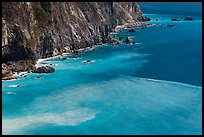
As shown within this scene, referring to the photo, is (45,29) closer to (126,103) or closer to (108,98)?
(108,98)

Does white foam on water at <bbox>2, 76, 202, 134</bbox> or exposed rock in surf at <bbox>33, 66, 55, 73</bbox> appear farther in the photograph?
exposed rock in surf at <bbox>33, 66, 55, 73</bbox>

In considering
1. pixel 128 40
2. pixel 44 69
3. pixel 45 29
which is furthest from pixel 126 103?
pixel 128 40

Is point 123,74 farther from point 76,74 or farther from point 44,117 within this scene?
point 44,117

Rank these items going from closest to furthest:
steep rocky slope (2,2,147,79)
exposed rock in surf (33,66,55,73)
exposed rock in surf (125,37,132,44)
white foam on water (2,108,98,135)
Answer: white foam on water (2,108,98,135), exposed rock in surf (33,66,55,73), steep rocky slope (2,2,147,79), exposed rock in surf (125,37,132,44)

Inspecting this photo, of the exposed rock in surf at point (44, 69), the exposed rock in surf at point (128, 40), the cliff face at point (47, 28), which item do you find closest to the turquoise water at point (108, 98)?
the exposed rock in surf at point (44, 69)

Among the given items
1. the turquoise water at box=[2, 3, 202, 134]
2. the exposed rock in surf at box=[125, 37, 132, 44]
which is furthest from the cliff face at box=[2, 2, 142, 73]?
the exposed rock in surf at box=[125, 37, 132, 44]

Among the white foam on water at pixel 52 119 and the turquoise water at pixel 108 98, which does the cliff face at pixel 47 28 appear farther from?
the white foam on water at pixel 52 119

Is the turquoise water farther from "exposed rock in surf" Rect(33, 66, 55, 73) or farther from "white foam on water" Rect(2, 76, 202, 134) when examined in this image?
"exposed rock in surf" Rect(33, 66, 55, 73)
